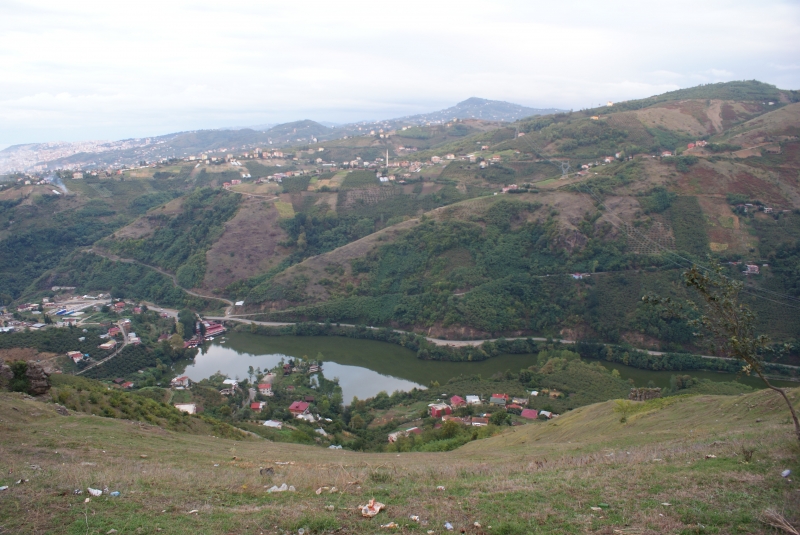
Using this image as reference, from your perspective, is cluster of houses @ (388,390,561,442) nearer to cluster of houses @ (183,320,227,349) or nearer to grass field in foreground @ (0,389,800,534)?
grass field in foreground @ (0,389,800,534)

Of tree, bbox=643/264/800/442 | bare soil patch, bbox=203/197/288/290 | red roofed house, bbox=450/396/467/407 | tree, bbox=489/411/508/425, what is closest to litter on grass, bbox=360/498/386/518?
tree, bbox=643/264/800/442

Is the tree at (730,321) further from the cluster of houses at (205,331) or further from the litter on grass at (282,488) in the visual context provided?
the cluster of houses at (205,331)

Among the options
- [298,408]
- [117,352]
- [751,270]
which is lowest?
[298,408]

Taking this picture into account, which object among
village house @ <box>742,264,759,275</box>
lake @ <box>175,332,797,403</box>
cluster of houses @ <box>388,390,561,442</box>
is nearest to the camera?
cluster of houses @ <box>388,390,561,442</box>

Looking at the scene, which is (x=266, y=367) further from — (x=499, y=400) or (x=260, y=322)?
(x=499, y=400)

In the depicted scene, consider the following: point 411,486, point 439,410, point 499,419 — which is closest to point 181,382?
point 439,410

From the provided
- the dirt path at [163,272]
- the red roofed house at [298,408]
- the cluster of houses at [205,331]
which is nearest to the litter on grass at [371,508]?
the red roofed house at [298,408]
